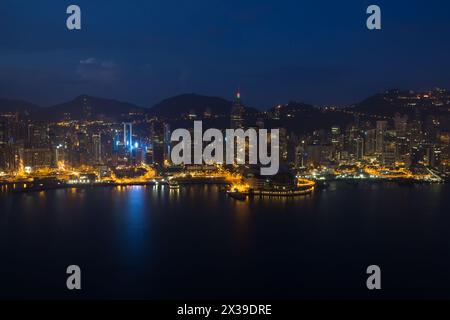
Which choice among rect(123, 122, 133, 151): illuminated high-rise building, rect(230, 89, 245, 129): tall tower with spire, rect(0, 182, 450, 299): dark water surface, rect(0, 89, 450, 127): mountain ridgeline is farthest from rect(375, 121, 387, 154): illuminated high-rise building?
rect(123, 122, 133, 151): illuminated high-rise building

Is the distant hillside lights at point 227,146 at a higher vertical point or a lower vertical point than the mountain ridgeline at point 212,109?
lower

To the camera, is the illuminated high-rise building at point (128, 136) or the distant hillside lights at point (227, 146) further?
the illuminated high-rise building at point (128, 136)

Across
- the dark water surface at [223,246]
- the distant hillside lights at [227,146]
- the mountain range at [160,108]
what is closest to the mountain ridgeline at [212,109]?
the mountain range at [160,108]

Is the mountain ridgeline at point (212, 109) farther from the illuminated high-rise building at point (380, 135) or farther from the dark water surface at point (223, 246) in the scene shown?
the dark water surface at point (223, 246)

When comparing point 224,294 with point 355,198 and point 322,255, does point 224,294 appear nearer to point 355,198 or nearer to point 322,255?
point 322,255

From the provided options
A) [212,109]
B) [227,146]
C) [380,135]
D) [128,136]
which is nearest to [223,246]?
[227,146]

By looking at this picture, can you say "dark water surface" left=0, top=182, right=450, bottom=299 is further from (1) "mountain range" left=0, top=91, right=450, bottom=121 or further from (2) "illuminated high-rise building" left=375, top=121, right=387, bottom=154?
(1) "mountain range" left=0, top=91, right=450, bottom=121
